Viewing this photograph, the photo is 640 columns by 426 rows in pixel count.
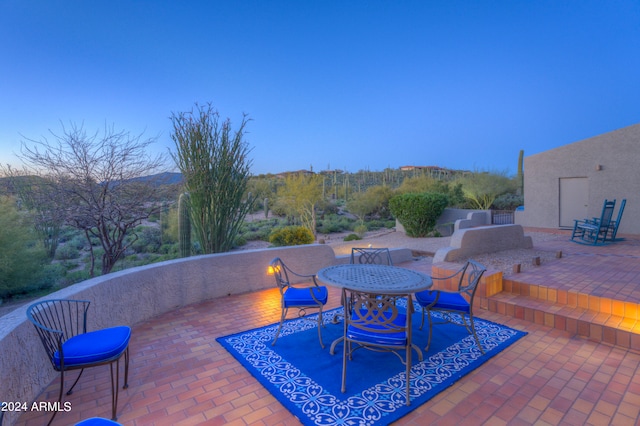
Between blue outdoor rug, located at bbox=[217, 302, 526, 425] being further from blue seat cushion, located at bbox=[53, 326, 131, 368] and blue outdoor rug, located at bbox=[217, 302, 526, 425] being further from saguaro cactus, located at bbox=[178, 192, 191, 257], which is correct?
saguaro cactus, located at bbox=[178, 192, 191, 257]

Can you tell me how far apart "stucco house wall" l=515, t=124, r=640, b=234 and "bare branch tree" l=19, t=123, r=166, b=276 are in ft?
41.4

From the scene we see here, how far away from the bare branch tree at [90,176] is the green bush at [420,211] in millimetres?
10397

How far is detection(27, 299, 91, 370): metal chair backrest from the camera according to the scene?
83.2 inches

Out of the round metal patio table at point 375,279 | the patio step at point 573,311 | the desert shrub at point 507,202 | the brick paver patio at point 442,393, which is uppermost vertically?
the desert shrub at point 507,202

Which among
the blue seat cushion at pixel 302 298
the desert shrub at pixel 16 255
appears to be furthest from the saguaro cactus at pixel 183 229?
the blue seat cushion at pixel 302 298

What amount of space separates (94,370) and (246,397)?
156 centimetres

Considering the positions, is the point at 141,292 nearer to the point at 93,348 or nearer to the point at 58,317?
the point at 58,317

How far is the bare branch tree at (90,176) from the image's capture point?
4.41 m

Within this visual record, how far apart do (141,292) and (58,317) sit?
1.26m

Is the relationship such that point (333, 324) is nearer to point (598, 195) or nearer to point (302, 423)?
point (302, 423)

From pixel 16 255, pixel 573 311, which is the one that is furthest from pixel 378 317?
pixel 16 255

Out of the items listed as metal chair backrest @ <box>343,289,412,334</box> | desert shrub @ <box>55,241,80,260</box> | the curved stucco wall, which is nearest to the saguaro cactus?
the curved stucco wall

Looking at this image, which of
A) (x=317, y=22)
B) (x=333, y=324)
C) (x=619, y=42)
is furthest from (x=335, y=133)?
(x=333, y=324)

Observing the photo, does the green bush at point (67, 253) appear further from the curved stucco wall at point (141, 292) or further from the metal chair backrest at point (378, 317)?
the metal chair backrest at point (378, 317)
